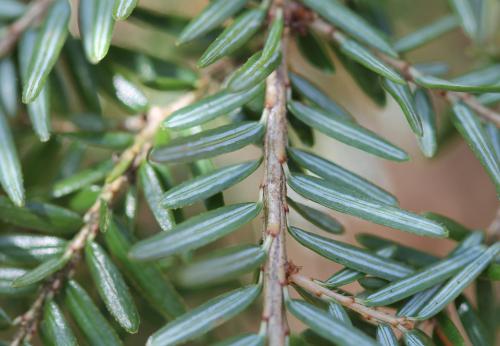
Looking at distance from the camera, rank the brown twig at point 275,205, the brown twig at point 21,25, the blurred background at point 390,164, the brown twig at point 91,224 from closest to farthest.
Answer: the brown twig at point 275,205 → the brown twig at point 91,224 → the brown twig at point 21,25 → the blurred background at point 390,164

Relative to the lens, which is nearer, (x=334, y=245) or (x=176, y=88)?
(x=334, y=245)

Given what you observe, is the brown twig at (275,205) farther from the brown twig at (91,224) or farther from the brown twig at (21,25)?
the brown twig at (21,25)

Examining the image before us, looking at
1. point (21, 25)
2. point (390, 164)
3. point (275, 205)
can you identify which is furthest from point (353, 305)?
point (390, 164)

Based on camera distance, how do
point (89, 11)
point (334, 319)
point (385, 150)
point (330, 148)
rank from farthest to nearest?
1. point (330, 148)
2. point (89, 11)
3. point (385, 150)
4. point (334, 319)

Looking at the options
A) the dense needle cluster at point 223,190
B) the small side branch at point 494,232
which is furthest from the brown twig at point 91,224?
the small side branch at point 494,232

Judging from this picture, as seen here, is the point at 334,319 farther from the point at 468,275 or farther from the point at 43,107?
the point at 43,107

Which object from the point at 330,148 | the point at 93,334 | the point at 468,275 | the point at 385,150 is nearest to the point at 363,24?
the point at 385,150

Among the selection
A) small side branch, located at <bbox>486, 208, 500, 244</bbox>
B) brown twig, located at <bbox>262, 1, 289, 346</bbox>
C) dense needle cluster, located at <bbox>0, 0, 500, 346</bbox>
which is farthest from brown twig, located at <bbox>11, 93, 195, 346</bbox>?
small side branch, located at <bbox>486, 208, 500, 244</bbox>

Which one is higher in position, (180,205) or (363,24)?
(363,24)
